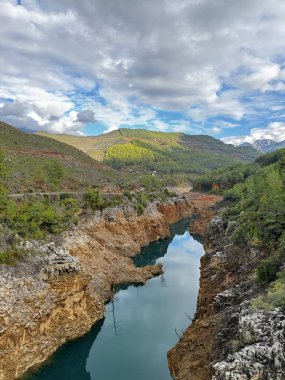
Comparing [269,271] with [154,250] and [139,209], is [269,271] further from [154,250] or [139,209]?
[139,209]

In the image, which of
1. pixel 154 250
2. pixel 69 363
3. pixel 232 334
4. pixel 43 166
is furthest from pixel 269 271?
pixel 43 166

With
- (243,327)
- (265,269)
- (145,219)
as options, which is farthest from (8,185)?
(243,327)

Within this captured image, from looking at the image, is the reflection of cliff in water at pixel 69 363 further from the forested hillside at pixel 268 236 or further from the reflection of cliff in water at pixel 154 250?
the reflection of cliff in water at pixel 154 250

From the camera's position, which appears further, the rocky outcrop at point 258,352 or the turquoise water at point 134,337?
the turquoise water at point 134,337

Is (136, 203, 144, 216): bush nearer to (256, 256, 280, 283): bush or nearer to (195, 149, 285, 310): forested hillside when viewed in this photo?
(195, 149, 285, 310): forested hillside

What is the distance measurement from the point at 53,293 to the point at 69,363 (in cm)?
689

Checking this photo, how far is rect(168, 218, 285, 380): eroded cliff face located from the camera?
660 inches

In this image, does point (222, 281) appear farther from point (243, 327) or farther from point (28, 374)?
point (28, 374)

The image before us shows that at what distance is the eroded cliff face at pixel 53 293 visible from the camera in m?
30.4

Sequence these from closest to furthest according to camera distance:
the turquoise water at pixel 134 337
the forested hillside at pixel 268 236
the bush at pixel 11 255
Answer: the forested hillside at pixel 268 236
the turquoise water at pixel 134 337
the bush at pixel 11 255

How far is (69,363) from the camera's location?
112 ft

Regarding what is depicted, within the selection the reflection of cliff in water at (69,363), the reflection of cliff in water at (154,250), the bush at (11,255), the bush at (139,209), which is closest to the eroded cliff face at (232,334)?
the reflection of cliff in water at (69,363)

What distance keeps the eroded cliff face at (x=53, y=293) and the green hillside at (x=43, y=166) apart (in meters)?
20.8

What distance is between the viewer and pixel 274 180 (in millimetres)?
62469
